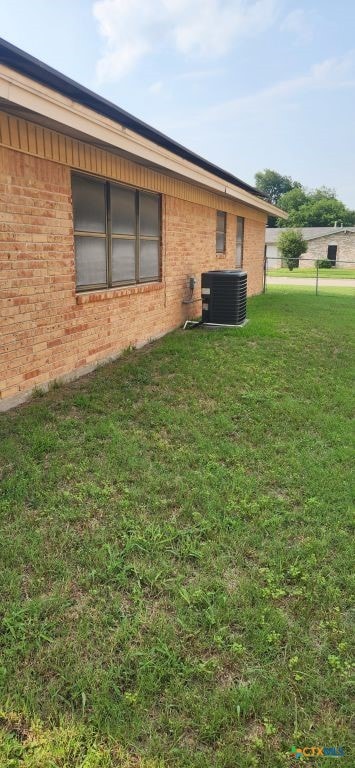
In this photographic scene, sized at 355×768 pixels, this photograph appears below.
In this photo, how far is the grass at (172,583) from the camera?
1.93 metres

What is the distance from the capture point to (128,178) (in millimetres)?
6848

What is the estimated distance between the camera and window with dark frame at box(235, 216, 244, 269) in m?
14.6

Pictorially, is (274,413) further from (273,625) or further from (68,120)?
(68,120)

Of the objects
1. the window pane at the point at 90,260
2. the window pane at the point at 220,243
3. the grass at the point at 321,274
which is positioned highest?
the window pane at the point at 220,243

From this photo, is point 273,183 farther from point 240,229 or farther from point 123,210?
point 123,210

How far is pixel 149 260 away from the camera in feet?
27.0

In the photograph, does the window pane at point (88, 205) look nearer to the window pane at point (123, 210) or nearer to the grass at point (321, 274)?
the window pane at point (123, 210)

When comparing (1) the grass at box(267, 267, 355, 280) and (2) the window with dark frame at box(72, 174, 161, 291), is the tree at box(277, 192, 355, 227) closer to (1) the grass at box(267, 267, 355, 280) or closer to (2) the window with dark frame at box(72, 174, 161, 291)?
(1) the grass at box(267, 267, 355, 280)

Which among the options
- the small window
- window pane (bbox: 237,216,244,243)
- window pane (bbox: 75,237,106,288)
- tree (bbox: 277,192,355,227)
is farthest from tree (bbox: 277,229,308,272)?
window pane (bbox: 75,237,106,288)

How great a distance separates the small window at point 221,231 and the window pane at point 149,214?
4312mm

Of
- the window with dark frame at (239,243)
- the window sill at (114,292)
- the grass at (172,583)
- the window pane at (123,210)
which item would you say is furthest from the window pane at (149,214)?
the window with dark frame at (239,243)

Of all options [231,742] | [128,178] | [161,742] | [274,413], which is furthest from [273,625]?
[128,178]

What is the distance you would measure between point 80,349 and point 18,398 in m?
1.29

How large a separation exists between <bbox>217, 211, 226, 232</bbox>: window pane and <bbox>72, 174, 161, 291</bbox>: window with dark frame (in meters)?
4.36
